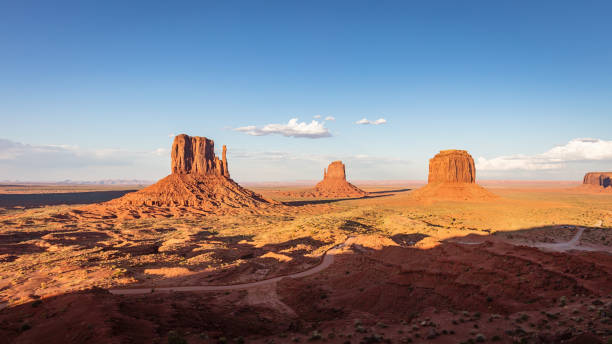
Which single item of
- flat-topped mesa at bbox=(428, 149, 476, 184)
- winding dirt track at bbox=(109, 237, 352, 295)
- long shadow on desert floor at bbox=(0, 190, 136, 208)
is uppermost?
flat-topped mesa at bbox=(428, 149, 476, 184)

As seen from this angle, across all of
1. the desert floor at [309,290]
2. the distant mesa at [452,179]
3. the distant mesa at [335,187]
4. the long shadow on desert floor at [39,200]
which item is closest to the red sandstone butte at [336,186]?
the distant mesa at [335,187]

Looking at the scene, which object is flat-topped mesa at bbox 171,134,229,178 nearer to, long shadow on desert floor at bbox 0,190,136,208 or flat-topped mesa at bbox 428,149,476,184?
long shadow on desert floor at bbox 0,190,136,208

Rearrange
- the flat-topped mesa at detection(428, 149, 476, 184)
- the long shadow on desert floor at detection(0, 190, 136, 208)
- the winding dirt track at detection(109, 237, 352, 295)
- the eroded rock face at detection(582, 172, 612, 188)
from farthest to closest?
the eroded rock face at detection(582, 172, 612, 188) < the long shadow on desert floor at detection(0, 190, 136, 208) < the flat-topped mesa at detection(428, 149, 476, 184) < the winding dirt track at detection(109, 237, 352, 295)

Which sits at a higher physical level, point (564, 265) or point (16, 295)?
point (564, 265)

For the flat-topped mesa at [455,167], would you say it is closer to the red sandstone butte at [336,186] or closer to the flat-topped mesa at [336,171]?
the red sandstone butte at [336,186]

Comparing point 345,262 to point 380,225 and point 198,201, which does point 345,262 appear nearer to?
point 380,225

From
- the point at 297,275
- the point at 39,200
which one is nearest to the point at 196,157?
the point at 297,275

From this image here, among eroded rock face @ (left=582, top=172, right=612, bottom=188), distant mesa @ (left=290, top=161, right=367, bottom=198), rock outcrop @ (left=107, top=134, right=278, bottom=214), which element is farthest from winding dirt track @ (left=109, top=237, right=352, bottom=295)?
eroded rock face @ (left=582, top=172, right=612, bottom=188)

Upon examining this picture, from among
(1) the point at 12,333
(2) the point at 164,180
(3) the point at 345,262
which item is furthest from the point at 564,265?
(2) the point at 164,180

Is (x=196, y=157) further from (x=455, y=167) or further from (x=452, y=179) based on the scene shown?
(x=455, y=167)
